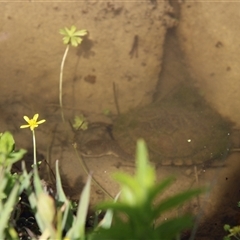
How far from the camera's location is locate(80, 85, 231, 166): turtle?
2498 millimetres

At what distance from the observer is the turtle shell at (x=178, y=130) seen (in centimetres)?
251

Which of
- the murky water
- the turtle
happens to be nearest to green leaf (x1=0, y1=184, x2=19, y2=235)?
the murky water

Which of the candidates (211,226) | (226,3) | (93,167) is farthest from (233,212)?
(226,3)

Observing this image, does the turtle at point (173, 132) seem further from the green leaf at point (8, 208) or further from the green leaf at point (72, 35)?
the green leaf at point (8, 208)

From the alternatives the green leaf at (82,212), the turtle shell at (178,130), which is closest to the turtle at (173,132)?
the turtle shell at (178,130)

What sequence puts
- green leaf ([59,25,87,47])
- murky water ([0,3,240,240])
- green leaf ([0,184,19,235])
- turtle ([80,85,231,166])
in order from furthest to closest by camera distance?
green leaf ([59,25,87,47])
turtle ([80,85,231,166])
murky water ([0,3,240,240])
green leaf ([0,184,19,235])

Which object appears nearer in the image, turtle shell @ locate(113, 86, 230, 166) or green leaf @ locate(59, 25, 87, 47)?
turtle shell @ locate(113, 86, 230, 166)

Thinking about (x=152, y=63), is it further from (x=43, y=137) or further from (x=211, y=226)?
(x=211, y=226)

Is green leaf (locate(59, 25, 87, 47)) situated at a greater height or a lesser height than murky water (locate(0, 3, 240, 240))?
greater

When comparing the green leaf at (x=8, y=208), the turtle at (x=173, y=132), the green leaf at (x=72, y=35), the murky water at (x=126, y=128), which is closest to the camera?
the green leaf at (x=8, y=208)

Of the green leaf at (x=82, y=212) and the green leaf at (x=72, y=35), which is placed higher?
the green leaf at (x=72, y=35)

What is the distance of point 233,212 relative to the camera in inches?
89.9

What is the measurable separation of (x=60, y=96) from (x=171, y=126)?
2.40 feet

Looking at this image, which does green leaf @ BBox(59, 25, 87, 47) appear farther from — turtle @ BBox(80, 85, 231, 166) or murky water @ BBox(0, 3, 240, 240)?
turtle @ BBox(80, 85, 231, 166)
